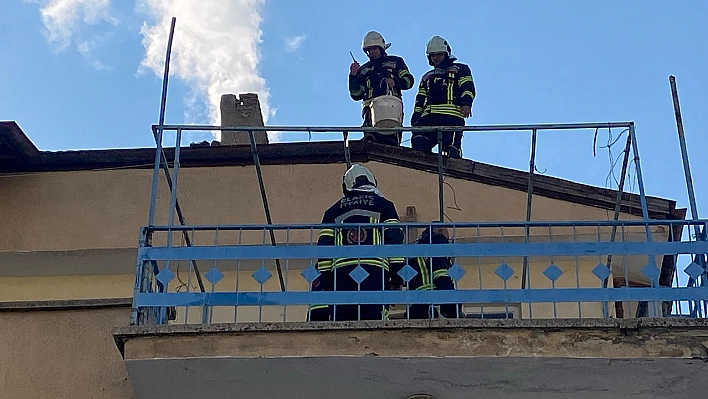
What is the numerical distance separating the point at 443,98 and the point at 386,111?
0.76 metres

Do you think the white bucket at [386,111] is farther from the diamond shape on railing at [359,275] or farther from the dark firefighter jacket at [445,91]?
the diamond shape on railing at [359,275]

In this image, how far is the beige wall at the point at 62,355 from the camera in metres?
7.62

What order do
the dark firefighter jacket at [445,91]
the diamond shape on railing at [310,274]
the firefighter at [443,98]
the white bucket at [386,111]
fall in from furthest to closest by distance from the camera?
1. the dark firefighter jacket at [445,91]
2. the firefighter at [443,98]
3. the white bucket at [386,111]
4. the diamond shape on railing at [310,274]

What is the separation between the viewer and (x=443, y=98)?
35.1 ft

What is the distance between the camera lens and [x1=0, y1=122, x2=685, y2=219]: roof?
31.4 ft

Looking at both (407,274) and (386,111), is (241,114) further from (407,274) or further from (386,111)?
(407,274)

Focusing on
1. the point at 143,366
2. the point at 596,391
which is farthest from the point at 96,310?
the point at 596,391

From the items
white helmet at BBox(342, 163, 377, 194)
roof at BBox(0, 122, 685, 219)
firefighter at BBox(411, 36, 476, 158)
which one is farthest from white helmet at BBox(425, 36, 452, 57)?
white helmet at BBox(342, 163, 377, 194)

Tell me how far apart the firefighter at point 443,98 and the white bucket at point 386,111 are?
0.34 metres

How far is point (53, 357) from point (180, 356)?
1.58 meters

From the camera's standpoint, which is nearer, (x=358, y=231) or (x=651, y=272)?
(x=651, y=272)

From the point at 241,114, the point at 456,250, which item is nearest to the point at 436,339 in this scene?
the point at 456,250

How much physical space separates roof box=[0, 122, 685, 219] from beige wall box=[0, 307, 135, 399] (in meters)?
2.42

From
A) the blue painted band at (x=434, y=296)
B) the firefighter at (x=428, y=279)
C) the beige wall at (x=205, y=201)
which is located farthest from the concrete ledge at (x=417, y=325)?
the beige wall at (x=205, y=201)
